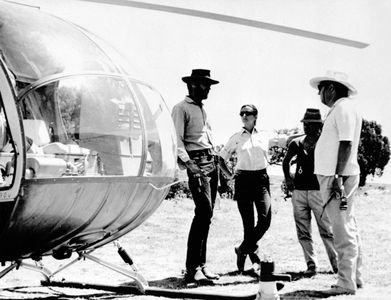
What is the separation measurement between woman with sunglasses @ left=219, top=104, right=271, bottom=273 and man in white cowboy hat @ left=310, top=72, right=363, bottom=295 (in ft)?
3.74

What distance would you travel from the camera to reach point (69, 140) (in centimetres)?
461

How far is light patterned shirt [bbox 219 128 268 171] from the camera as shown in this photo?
711 cm

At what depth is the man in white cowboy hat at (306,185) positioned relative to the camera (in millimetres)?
7090

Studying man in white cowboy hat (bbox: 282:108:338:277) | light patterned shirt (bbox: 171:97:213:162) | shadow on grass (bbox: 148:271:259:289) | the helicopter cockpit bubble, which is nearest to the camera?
the helicopter cockpit bubble

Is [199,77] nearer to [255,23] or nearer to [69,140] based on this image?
[69,140]

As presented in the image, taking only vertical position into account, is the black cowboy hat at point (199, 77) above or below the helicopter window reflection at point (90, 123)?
above

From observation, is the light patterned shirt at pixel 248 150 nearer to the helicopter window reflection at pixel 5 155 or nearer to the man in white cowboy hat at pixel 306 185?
the man in white cowboy hat at pixel 306 185

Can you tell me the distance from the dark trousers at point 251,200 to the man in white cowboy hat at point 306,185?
1.00 ft

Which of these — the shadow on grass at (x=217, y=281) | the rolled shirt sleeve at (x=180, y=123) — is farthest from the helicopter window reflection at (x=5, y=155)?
the shadow on grass at (x=217, y=281)

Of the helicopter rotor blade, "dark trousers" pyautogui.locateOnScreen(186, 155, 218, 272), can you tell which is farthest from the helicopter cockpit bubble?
"dark trousers" pyautogui.locateOnScreen(186, 155, 218, 272)

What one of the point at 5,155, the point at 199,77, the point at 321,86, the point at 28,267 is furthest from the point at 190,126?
the point at 5,155

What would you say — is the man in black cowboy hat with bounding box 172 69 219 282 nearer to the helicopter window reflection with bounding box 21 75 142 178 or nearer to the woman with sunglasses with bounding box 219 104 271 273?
the woman with sunglasses with bounding box 219 104 271 273

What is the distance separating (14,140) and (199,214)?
265cm

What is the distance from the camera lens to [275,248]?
9.46 metres
